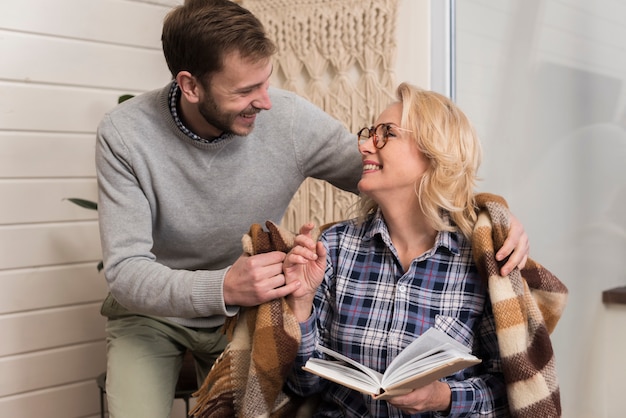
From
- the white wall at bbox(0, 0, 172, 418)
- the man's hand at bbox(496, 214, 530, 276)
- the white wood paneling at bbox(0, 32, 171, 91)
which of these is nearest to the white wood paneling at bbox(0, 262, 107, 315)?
the white wall at bbox(0, 0, 172, 418)

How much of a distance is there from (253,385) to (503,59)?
1405mm

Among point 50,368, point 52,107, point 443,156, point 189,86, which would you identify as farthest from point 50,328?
point 443,156

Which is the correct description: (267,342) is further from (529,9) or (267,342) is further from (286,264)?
(529,9)

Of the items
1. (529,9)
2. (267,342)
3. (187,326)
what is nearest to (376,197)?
(267,342)

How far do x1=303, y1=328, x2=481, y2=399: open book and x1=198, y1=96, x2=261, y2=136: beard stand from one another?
0.72 m

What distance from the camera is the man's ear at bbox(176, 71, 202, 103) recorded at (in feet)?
6.16

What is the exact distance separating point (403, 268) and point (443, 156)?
0.26 meters

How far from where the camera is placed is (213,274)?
168 centimetres

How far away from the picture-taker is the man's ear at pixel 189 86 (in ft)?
6.16

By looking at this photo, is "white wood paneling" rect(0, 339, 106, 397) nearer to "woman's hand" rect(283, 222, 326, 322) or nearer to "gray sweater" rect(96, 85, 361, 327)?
"gray sweater" rect(96, 85, 361, 327)

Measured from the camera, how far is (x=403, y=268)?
1.61 m

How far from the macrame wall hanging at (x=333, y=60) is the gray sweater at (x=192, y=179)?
0.51m

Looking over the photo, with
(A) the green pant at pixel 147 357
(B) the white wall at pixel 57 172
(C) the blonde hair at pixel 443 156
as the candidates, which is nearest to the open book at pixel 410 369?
(C) the blonde hair at pixel 443 156

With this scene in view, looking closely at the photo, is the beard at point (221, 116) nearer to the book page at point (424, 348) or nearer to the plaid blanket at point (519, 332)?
the plaid blanket at point (519, 332)
